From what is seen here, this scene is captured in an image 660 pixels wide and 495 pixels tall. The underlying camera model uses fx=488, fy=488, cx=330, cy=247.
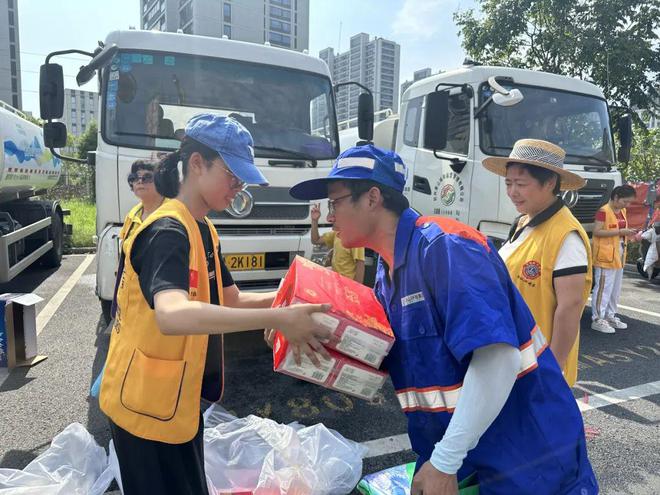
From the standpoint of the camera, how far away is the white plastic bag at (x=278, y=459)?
2.41m

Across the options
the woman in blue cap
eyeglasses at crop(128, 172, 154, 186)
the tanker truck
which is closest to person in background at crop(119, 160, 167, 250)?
eyeglasses at crop(128, 172, 154, 186)

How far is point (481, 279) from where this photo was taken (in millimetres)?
1140

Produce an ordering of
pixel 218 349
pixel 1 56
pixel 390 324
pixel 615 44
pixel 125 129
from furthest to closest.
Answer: pixel 1 56
pixel 615 44
pixel 125 129
pixel 218 349
pixel 390 324

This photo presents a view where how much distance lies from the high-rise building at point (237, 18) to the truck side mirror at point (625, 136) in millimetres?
55746

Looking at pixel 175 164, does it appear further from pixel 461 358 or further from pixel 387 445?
pixel 387 445

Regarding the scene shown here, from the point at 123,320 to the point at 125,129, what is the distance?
9.91ft

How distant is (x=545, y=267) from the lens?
2178 mm

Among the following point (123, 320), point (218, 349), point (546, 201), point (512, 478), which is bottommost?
point (512, 478)

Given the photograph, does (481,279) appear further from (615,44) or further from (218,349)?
(615,44)

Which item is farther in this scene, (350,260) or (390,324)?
(350,260)

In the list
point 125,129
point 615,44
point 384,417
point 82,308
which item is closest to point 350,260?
point 384,417

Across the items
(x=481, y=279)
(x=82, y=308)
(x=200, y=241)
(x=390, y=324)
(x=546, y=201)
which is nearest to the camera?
(x=481, y=279)

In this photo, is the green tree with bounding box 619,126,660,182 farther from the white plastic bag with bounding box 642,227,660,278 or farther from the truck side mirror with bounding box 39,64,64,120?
the truck side mirror with bounding box 39,64,64,120

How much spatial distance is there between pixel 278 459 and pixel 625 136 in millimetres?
6309
